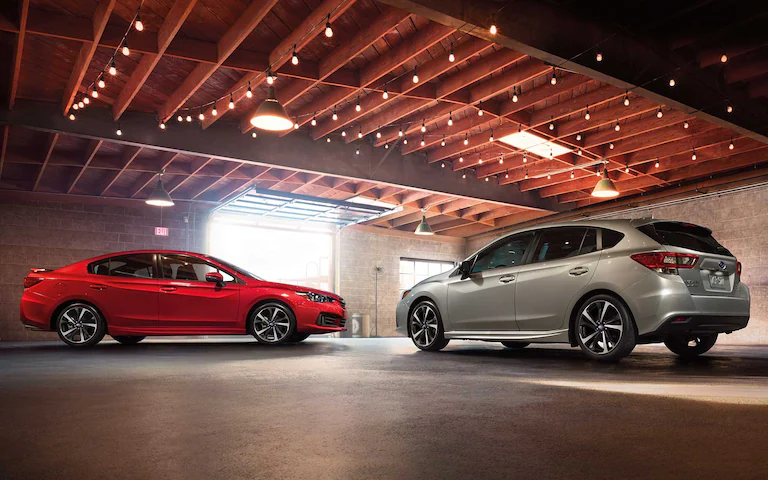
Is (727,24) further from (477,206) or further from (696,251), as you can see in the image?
(477,206)

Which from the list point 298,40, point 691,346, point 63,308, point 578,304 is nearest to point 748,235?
point 691,346

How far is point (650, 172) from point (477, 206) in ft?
17.9

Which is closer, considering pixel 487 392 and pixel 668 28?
pixel 487 392

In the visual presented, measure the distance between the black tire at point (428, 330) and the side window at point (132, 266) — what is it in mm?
3797

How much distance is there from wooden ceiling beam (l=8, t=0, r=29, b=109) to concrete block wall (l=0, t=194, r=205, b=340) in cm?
649

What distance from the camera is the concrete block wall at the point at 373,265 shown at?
19.7 metres

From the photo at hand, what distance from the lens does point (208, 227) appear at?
17328 millimetres

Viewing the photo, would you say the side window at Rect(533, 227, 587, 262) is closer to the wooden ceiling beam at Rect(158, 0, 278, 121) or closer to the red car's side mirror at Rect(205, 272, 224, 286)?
the wooden ceiling beam at Rect(158, 0, 278, 121)

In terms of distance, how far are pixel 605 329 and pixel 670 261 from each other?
0.86 m

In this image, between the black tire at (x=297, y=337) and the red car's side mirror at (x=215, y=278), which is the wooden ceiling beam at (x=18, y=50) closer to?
the red car's side mirror at (x=215, y=278)

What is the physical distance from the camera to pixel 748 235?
531 inches

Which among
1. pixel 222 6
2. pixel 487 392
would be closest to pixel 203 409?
pixel 487 392

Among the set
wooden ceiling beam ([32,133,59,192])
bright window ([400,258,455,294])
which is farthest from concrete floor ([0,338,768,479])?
bright window ([400,258,455,294])

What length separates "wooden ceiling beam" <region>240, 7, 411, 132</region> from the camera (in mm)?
7133
